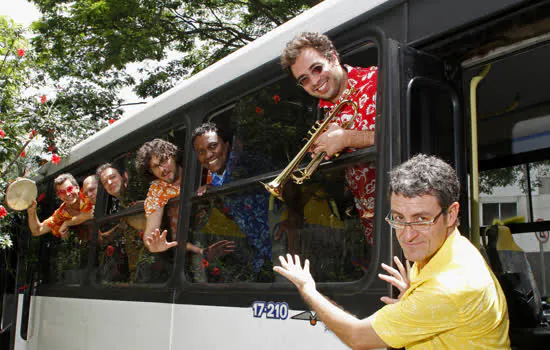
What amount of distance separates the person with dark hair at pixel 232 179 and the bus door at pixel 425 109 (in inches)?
33.7

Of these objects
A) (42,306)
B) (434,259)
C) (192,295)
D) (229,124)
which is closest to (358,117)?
(434,259)

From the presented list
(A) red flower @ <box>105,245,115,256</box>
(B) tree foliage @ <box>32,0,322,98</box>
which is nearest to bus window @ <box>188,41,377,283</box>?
(A) red flower @ <box>105,245,115,256</box>

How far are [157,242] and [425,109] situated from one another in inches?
74.5

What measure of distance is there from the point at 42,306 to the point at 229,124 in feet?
10.4

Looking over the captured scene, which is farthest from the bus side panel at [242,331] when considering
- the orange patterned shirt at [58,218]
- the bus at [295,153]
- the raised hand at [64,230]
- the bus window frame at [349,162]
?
the raised hand at [64,230]

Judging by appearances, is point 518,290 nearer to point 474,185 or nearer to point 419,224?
point 474,185

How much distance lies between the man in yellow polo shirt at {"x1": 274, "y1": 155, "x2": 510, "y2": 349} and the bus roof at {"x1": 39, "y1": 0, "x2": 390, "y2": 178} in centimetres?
78

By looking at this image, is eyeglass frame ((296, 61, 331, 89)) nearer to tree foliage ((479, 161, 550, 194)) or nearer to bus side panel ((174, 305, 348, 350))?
bus side panel ((174, 305, 348, 350))

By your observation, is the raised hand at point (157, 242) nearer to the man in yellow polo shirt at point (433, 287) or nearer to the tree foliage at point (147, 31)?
the man in yellow polo shirt at point (433, 287)

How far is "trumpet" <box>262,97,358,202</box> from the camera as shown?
223cm

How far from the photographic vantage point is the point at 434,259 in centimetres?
163

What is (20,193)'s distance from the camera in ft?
15.9

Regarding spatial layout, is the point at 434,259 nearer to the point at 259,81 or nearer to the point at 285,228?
the point at 285,228

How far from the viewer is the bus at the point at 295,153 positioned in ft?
6.44
